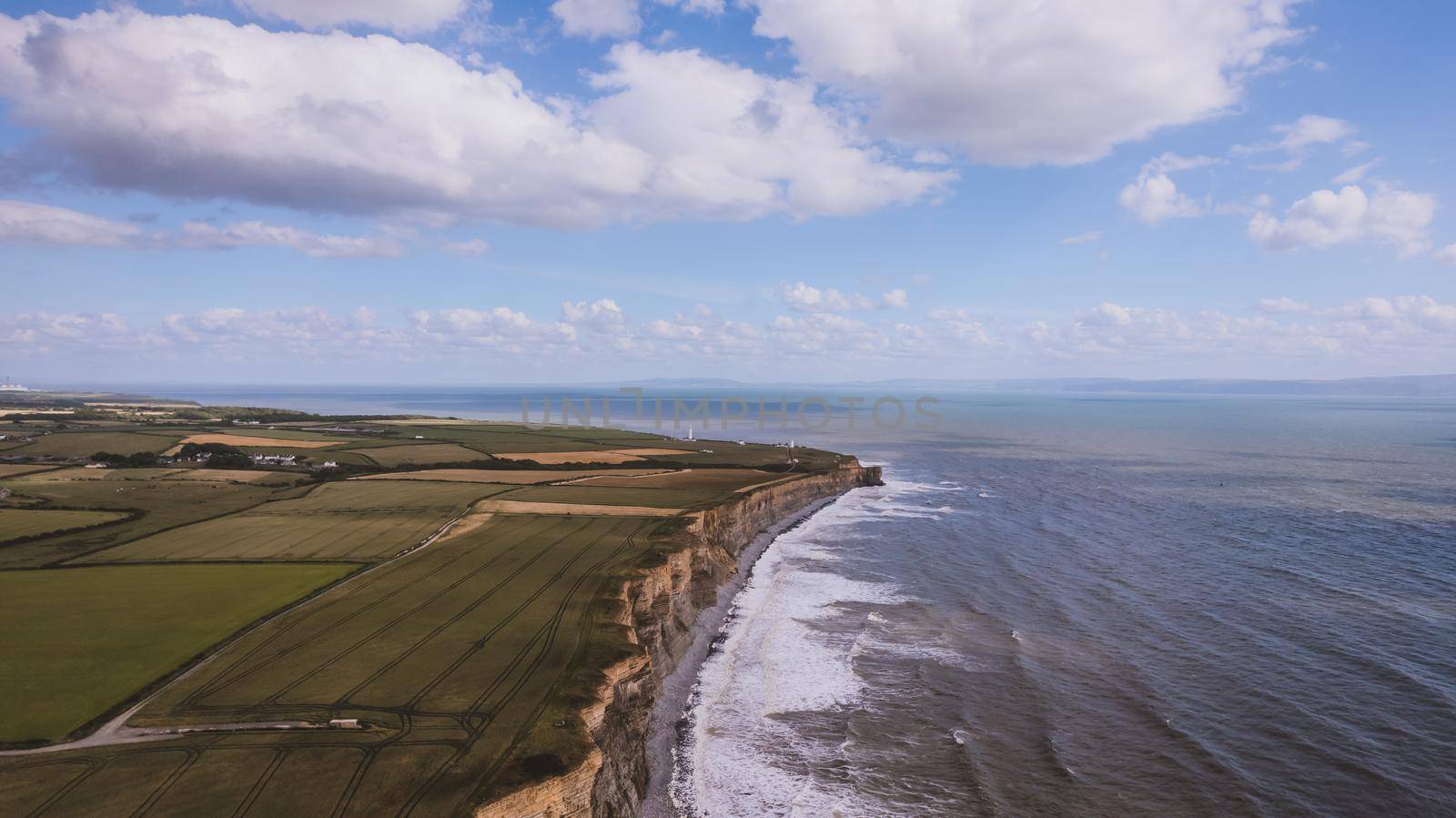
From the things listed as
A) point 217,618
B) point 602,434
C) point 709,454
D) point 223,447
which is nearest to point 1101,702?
point 217,618

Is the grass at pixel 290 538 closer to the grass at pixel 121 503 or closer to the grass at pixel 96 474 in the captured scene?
A: the grass at pixel 121 503

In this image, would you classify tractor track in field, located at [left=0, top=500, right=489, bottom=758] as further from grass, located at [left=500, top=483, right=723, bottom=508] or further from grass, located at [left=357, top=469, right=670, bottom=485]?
grass, located at [left=357, top=469, right=670, bottom=485]

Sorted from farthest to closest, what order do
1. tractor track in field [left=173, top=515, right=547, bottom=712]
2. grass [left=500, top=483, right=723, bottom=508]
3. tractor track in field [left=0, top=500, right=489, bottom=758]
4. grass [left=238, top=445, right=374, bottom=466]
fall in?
grass [left=238, top=445, right=374, bottom=466] → grass [left=500, top=483, right=723, bottom=508] → tractor track in field [left=173, top=515, right=547, bottom=712] → tractor track in field [left=0, top=500, right=489, bottom=758]

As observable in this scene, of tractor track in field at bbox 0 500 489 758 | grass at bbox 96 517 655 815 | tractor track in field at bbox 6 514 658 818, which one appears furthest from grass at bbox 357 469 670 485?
tractor track in field at bbox 0 500 489 758

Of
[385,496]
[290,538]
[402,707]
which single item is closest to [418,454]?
[385,496]

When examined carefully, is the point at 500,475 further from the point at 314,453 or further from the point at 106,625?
the point at 106,625

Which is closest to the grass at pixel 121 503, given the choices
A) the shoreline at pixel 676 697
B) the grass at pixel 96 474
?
the grass at pixel 96 474
